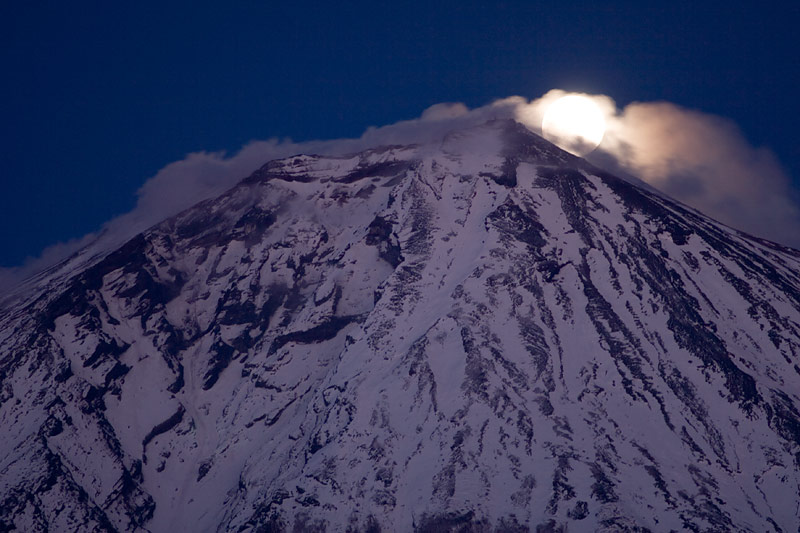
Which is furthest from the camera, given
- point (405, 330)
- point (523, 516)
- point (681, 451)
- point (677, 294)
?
point (677, 294)

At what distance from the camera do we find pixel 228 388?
6422 inches

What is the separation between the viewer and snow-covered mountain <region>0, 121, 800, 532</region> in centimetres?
13175

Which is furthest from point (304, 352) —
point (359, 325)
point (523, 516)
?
point (523, 516)

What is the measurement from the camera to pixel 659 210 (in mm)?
179125

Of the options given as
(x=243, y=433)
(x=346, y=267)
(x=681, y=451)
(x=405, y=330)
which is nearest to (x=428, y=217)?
(x=346, y=267)

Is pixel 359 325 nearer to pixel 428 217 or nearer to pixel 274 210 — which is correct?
pixel 428 217

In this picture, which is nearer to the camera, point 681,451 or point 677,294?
point 681,451

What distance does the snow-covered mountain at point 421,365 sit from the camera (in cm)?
13175

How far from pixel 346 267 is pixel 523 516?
173 ft

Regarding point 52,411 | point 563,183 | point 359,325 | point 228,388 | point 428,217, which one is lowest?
point 52,411

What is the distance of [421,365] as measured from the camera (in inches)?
5684

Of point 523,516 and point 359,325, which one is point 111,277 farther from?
point 523,516

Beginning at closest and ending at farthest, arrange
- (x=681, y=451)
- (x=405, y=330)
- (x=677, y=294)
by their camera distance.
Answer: (x=681, y=451), (x=405, y=330), (x=677, y=294)

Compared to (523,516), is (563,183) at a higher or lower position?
higher
